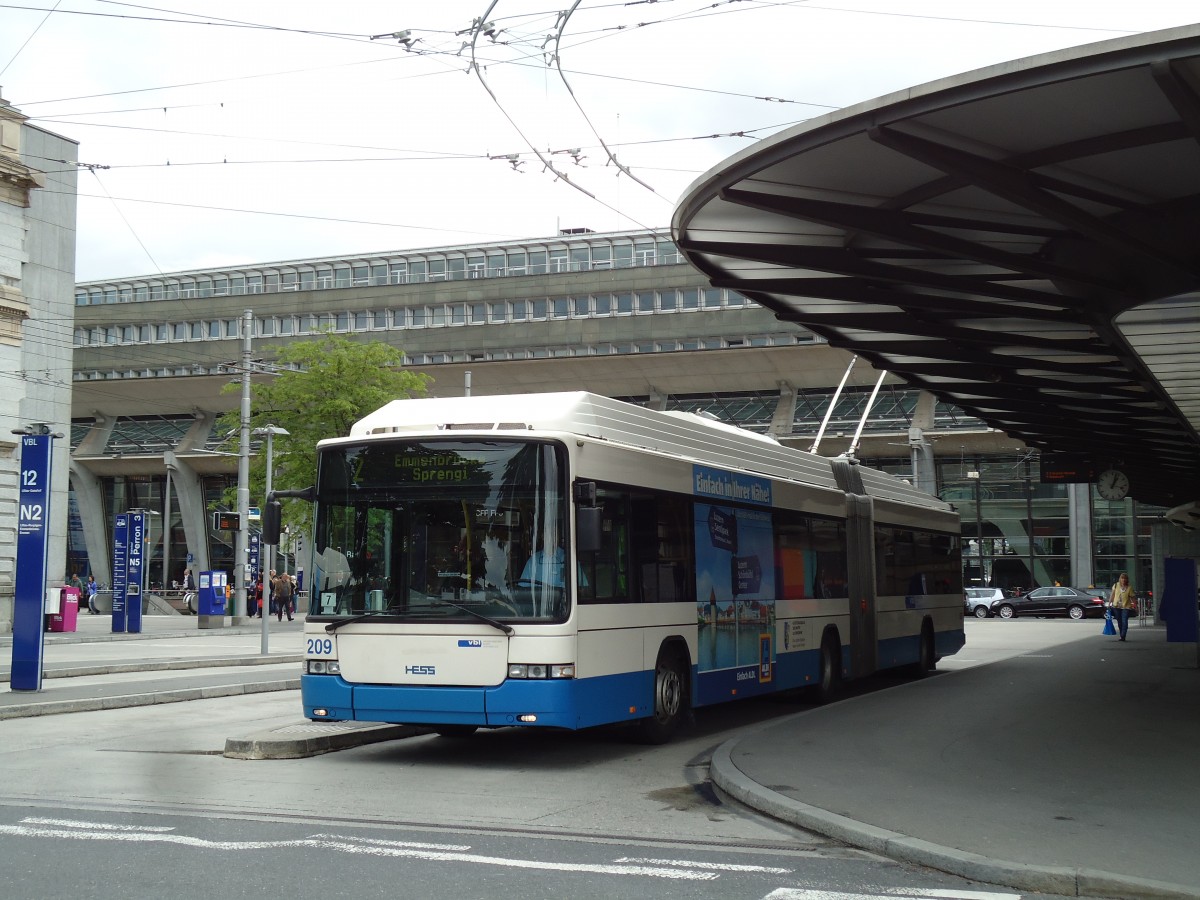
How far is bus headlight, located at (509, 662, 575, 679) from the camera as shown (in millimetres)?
10852

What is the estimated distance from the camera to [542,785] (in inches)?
413

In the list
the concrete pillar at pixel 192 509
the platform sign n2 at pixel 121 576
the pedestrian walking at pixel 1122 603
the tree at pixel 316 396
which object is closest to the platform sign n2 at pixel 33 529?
the platform sign n2 at pixel 121 576

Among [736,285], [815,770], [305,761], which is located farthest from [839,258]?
[305,761]

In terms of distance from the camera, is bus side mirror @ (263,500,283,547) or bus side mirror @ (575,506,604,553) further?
bus side mirror @ (263,500,283,547)

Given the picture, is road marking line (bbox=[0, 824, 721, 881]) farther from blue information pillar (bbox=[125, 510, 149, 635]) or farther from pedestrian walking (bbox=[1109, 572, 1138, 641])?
blue information pillar (bbox=[125, 510, 149, 635])

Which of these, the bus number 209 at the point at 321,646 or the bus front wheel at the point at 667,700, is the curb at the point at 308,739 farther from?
the bus front wheel at the point at 667,700

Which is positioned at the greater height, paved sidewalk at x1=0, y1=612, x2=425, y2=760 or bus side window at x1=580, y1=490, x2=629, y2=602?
bus side window at x1=580, y1=490, x2=629, y2=602

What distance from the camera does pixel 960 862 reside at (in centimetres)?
729

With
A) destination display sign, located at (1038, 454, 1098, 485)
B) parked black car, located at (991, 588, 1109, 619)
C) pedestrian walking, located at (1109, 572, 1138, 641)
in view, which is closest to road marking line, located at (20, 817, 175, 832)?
destination display sign, located at (1038, 454, 1098, 485)

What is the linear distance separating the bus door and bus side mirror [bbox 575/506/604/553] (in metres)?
7.81

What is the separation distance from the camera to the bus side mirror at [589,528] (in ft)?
36.0

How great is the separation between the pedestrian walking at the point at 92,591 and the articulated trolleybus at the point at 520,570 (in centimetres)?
5137

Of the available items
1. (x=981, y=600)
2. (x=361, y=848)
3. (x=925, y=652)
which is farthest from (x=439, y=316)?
(x=361, y=848)

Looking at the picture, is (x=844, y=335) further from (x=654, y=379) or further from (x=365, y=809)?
(x=654, y=379)
